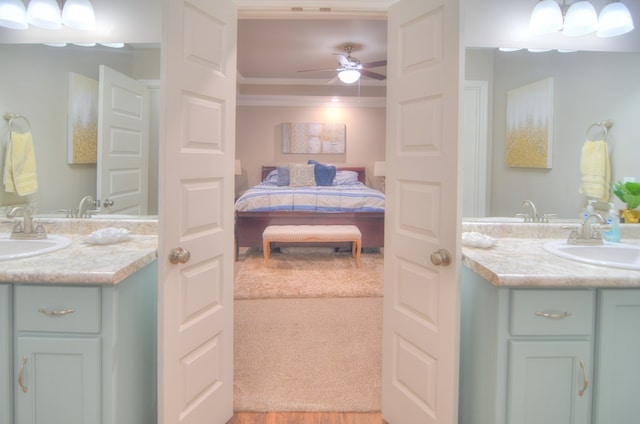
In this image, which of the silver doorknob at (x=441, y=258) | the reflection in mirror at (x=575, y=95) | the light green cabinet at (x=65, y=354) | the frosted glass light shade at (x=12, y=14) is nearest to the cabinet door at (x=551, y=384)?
the silver doorknob at (x=441, y=258)

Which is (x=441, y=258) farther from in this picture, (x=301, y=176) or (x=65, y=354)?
(x=301, y=176)

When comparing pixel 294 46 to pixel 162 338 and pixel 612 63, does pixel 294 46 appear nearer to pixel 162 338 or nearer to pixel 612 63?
pixel 612 63

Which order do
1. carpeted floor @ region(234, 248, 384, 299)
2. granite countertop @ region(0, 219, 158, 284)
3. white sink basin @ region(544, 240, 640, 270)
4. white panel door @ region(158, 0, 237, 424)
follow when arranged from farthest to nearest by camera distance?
carpeted floor @ region(234, 248, 384, 299) < white sink basin @ region(544, 240, 640, 270) < white panel door @ region(158, 0, 237, 424) < granite countertop @ region(0, 219, 158, 284)

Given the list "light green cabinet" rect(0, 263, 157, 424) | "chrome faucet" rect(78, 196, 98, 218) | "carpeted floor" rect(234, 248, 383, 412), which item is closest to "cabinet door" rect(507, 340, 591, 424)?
"carpeted floor" rect(234, 248, 383, 412)

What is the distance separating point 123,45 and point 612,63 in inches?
108

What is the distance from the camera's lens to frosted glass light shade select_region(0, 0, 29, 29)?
2352 millimetres

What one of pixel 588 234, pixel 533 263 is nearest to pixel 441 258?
pixel 533 263

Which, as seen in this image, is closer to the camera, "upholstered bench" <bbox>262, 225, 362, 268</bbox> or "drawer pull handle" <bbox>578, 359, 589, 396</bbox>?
"drawer pull handle" <bbox>578, 359, 589, 396</bbox>

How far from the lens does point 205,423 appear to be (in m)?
2.09

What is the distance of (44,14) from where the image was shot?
2377 mm

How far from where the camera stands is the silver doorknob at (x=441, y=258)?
5.90ft

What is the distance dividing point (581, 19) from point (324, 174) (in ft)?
19.2

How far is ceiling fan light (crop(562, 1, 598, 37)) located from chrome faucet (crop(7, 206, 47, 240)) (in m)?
2.96

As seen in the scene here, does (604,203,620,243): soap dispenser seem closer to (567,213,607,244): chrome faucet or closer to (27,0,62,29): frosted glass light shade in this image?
(567,213,607,244): chrome faucet
